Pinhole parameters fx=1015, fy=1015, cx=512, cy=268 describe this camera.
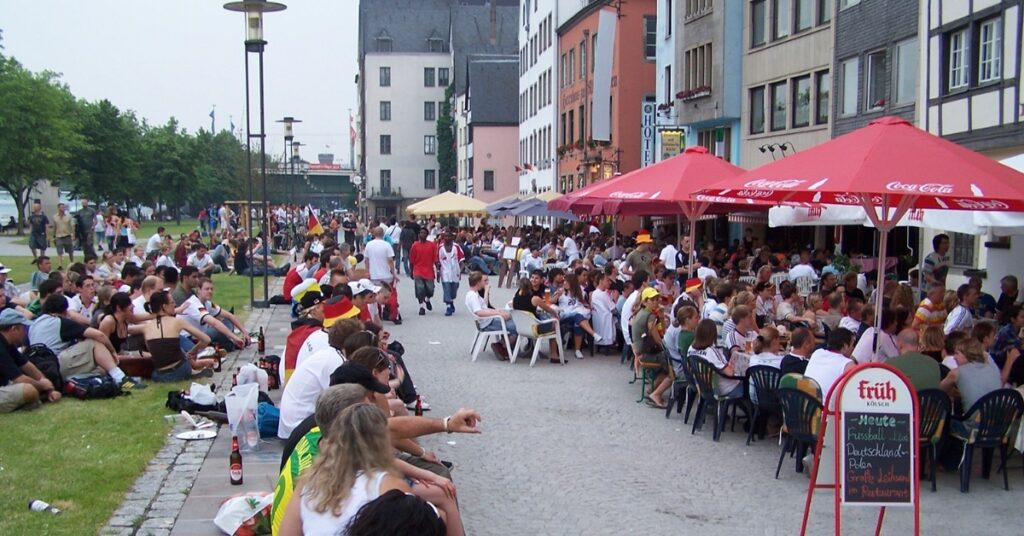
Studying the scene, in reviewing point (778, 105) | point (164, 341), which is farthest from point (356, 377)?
point (778, 105)

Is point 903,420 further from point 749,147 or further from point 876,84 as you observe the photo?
point 749,147

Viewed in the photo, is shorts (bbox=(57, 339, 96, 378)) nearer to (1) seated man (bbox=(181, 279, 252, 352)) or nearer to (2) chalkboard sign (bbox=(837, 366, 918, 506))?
(1) seated man (bbox=(181, 279, 252, 352))

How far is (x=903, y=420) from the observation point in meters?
6.49

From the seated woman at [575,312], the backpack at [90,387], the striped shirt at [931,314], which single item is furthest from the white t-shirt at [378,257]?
the striped shirt at [931,314]

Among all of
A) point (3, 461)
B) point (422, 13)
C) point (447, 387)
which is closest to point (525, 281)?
point (447, 387)

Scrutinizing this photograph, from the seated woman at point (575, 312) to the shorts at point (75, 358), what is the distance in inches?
265

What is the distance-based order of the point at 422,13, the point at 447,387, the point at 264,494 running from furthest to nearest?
the point at 422,13 → the point at 447,387 → the point at 264,494

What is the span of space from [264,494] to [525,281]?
7.88m

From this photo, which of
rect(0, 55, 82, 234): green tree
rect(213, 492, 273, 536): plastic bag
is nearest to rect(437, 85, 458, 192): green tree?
rect(0, 55, 82, 234): green tree

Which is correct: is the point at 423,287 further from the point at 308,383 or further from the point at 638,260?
the point at 308,383

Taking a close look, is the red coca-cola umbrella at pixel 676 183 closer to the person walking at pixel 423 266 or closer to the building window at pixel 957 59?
the person walking at pixel 423 266

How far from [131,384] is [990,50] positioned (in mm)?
15710

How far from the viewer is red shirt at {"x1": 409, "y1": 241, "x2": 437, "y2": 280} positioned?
67.9 feet

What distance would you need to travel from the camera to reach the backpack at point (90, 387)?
35.4ft
